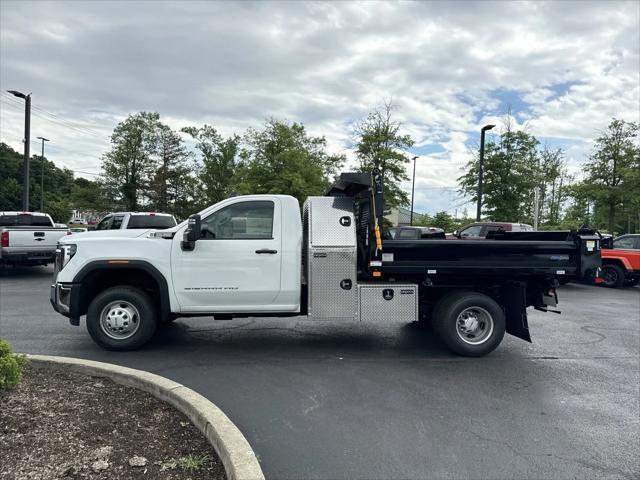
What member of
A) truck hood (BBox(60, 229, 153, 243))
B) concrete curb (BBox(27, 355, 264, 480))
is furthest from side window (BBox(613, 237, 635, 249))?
concrete curb (BBox(27, 355, 264, 480))

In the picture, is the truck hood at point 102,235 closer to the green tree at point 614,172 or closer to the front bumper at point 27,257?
the front bumper at point 27,257

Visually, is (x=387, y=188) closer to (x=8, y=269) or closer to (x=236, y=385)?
(x=8, y=269)

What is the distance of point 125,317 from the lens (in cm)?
647

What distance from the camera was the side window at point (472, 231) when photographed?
1898 cm

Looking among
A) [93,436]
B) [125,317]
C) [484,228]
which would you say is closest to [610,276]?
[484,228]

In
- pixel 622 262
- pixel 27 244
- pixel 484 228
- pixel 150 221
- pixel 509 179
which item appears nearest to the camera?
pixel 27 244

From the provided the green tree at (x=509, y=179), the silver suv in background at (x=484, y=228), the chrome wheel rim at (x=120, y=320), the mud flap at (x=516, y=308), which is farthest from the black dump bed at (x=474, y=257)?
the green tree at (x=509, y=179)

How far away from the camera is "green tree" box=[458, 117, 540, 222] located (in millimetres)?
25094

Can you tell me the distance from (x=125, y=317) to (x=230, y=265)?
155 cm

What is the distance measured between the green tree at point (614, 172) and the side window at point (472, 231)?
7.98m

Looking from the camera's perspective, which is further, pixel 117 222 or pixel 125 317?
pixel 117 222

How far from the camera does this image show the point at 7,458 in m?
3.09

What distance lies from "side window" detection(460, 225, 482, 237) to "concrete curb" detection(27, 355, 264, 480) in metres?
16.2

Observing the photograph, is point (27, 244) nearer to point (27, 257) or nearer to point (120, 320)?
point (27, 257)
